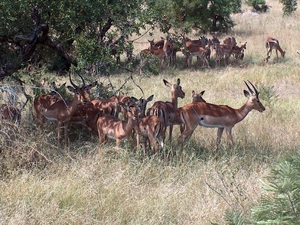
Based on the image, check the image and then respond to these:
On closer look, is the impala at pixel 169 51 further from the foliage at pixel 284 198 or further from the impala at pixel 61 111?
the foliage at pixel 284 198

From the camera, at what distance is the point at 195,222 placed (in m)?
4.21

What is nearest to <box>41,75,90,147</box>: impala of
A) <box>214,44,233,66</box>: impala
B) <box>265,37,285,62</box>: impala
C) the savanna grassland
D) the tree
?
the savanna grassland

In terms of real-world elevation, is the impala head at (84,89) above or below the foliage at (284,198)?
below

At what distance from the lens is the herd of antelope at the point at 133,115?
5.91m

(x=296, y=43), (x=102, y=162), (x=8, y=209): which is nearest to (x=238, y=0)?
(x=296, y=43)

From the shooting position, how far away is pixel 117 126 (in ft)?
19.6

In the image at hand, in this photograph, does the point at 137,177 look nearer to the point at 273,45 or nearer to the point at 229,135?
the point at 229,135

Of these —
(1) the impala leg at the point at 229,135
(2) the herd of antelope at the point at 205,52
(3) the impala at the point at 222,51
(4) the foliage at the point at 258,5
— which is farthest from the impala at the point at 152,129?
(4) the foliage at the point at 258,5

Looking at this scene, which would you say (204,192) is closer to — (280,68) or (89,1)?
(89,1)

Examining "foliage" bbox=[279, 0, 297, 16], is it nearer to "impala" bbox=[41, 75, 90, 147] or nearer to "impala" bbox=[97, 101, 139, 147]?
"impala" bbox=[41, 75, 90, 147]

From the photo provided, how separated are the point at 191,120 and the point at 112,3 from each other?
170cm

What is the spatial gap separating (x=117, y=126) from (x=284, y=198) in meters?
3.95

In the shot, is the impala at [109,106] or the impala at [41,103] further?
the impala at [109,106]

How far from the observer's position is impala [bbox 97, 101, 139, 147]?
5.86m
